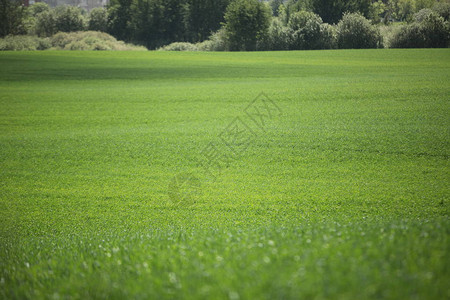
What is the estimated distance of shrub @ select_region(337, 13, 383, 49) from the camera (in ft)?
107

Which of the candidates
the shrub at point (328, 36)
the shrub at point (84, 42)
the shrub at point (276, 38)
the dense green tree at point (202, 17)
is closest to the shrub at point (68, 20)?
the shrub at point (84, 42)

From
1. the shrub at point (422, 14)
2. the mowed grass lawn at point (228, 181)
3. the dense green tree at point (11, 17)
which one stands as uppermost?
the dense green tree at point (11, 17)

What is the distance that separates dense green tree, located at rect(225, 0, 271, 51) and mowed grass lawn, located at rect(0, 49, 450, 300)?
1266 cm

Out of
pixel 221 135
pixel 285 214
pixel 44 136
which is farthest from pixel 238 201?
pixel 44 136

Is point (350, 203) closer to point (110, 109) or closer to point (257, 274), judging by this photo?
point (257, 274)

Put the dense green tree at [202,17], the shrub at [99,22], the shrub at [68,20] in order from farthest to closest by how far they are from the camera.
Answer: the shrub at [99,22]
the shrub at [68,20]
the dense green tree at [202,17]

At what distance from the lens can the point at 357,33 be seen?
109ft

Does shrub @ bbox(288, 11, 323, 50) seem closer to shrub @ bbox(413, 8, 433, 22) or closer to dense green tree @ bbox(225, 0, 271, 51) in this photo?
dense green tree @ bbox(225, 0, 271, 51)

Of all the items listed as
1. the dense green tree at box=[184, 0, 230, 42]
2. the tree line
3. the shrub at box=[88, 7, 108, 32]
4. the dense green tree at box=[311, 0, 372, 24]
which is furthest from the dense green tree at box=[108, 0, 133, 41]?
the dense green tree at box=[311, 0, 372, 24]

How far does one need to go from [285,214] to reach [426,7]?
1124 inches

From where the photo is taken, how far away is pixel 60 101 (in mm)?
19156

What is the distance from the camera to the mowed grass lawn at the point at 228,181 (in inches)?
104

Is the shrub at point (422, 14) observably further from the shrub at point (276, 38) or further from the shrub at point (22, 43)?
the shrub at point (22, 43)

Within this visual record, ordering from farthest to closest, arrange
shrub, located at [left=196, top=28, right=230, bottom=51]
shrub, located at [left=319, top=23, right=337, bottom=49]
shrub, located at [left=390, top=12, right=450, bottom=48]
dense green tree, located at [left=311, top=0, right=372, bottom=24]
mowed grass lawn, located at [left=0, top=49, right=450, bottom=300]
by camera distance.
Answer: shrub, located at [left=196, top=28, right=230, bottom=51] → dense green tree, located at [left=311, top=0, right=372, bottom=24] → shrub, located at [left=319, top=23, right=337, bottom=49] → shrub, located at [left=390, top=12, right=450, bottom=48] → mowed grass lawn, located at [left=0, top=49, right=450, bottom=300]
